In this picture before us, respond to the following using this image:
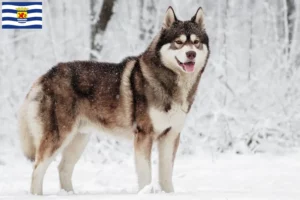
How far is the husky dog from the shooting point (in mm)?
5480

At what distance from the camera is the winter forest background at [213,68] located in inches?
382

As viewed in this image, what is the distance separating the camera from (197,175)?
770 centimetres

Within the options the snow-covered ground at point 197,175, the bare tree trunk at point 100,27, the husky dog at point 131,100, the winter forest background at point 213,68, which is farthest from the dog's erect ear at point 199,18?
the bare tree trunk at point 100,27

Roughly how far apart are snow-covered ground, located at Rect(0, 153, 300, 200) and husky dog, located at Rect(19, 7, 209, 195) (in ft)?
2.47

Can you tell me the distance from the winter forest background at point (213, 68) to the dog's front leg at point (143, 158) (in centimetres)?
398

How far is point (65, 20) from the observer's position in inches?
583

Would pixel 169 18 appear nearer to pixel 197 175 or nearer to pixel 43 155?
pixel 43 155

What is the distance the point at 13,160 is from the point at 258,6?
822cm

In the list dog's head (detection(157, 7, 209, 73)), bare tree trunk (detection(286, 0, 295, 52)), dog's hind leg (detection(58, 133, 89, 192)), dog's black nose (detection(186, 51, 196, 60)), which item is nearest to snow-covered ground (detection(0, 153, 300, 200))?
dog's hind leg (detection(58, 133, 89, 192))

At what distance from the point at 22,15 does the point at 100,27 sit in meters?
1.65

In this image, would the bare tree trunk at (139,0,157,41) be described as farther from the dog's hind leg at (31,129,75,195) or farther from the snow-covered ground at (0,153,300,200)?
the dog's hind leg at (31,129,75,195)

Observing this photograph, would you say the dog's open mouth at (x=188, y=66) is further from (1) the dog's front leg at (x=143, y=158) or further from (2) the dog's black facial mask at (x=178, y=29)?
(1) the dog's front leg at (x=143, y=158)

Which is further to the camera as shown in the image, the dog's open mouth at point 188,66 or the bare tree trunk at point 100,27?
the bare tree trunk at point 100,27

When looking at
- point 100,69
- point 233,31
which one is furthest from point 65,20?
point 100,69
